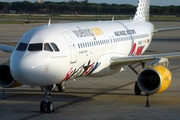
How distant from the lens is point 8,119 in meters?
17.7

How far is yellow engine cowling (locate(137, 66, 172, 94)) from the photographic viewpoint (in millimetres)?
19859

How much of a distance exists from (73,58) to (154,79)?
3.82 m

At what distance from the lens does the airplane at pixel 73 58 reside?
17.5 m

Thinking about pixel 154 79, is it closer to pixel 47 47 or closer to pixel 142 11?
pixel 47 47

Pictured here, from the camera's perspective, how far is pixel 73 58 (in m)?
19.2

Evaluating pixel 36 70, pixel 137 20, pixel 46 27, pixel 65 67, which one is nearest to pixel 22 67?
pixel 36 70

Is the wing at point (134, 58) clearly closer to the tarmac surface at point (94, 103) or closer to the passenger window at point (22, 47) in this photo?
the tarmac surface at point (94, 103)

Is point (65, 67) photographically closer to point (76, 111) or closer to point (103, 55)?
point (76, 111)

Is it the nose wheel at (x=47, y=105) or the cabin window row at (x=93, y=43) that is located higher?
the cabin window row at (x=93, y=43)

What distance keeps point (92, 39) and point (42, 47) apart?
4.30 meters

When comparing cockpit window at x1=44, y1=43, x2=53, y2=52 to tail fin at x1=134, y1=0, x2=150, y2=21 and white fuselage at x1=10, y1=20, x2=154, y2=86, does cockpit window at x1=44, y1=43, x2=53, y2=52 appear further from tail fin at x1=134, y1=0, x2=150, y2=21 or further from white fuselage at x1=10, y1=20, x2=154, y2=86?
tail fin at x1=134, y1=0, x2=150, y2=21

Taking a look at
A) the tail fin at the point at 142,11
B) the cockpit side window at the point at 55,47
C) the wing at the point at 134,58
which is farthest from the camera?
the tail fin at the point at 142,11

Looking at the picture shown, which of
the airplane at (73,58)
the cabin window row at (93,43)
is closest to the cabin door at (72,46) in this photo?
the airplane at (73,58)

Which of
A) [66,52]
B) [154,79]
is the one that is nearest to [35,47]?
[66,52]
